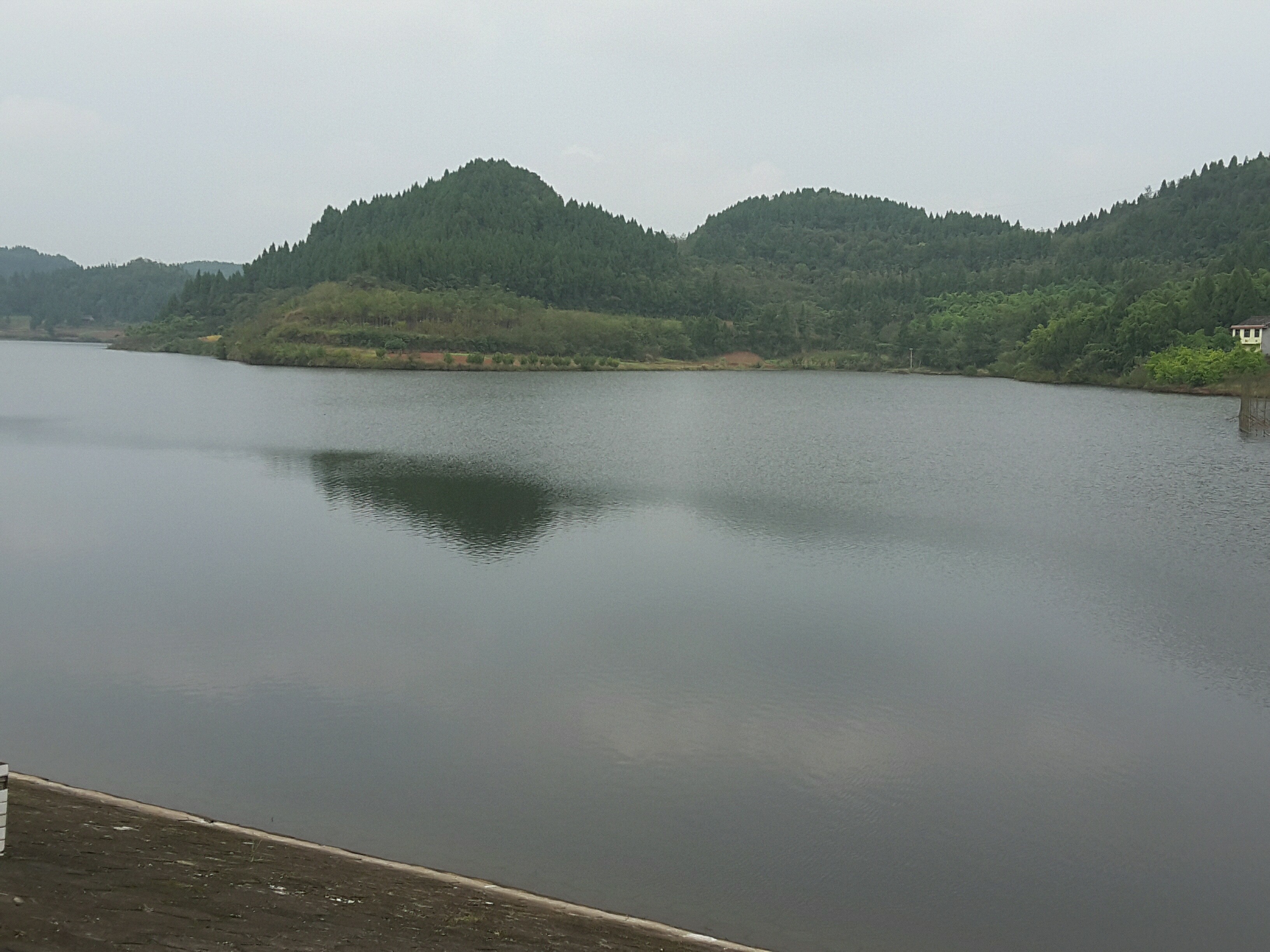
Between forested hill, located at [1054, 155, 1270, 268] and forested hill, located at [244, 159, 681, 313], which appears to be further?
forested hill, located at [1054, 155, 1270, 268]

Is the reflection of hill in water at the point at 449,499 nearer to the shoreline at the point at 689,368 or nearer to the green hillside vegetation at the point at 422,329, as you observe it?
the shoreline at the point at 689,368

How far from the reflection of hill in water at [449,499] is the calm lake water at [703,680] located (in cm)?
19

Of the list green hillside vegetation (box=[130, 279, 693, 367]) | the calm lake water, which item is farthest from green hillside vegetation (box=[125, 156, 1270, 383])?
→ the calm lake water

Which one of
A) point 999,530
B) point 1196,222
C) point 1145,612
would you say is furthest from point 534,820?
point 1196,222

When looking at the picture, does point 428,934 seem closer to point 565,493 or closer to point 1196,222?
point 565,493

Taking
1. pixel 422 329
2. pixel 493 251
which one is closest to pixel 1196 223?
pixel 493 251

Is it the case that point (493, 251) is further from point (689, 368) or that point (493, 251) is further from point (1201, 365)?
point (1201, 365)

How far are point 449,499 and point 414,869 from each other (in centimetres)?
2008

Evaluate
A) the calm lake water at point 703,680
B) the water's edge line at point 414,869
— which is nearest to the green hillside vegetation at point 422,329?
the calm lake water at point 703,680

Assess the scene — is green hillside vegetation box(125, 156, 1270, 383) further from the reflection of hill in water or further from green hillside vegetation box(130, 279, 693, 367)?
the reflection of hill in water

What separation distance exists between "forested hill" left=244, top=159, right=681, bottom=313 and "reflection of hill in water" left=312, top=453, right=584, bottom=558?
363 ft

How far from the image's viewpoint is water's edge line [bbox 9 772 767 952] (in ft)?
26.1

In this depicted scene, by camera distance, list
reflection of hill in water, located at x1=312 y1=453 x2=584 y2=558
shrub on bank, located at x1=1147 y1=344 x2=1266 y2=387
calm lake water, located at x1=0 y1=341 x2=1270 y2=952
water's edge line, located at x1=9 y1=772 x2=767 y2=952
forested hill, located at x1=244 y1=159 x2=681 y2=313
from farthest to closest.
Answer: forested hill, located at x1=244 y1=159 x2=681 y2=313
shrub on bank, located at x1=1147 y1=344 x2=1266 y2=387
reflection of hill in water, located at x1=312 y1=453 x2=584 y2=558
calm lake water, located at x1=0 y1=341 x2=1270 y2=952
water's edge line, located at x1=9 y1=772 x2=767 y2=952

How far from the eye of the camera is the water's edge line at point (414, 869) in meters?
7.97
